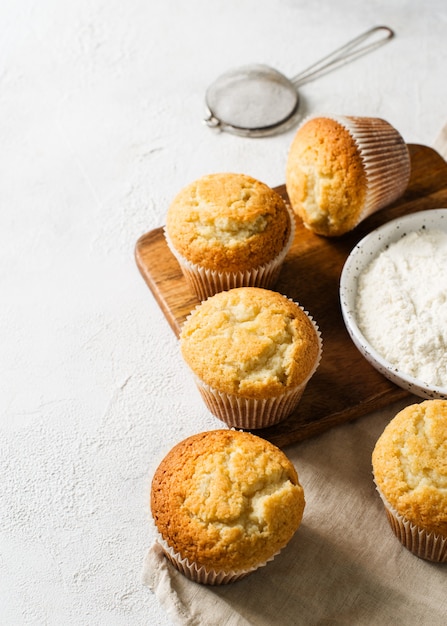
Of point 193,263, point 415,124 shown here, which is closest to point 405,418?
point 193,263

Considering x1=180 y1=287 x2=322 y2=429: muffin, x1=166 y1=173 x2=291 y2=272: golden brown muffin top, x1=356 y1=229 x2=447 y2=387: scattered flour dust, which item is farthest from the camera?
x1=166 y1=173 x2=291 y2=272: golden brown muffin top

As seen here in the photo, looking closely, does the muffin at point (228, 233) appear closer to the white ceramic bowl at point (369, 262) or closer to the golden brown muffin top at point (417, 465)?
the white ceramic bowl at point (369, 262)

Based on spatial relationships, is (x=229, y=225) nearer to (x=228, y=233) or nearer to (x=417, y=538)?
(x=228, y=233)

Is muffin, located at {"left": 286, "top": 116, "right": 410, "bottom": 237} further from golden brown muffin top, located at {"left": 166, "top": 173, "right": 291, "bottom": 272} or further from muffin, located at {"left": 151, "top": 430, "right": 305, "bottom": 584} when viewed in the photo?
muffin, located at {"left": 151, "top": 430, "right": 305, "bottom": 584}

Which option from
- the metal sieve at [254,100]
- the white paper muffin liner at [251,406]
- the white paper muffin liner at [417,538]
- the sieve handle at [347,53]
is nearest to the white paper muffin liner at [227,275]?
the white paper muffin liner at [251,406]

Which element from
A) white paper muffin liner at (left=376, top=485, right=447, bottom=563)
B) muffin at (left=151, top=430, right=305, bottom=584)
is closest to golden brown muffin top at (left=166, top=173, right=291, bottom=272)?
muffin at (left=151, top=430, right=305, bottom=584)

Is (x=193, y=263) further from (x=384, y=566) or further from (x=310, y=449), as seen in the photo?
(x=384, y=566)
